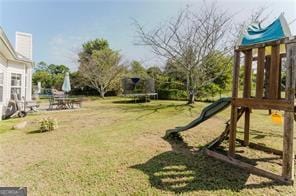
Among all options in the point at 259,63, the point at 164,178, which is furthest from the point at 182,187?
the point at 259,63

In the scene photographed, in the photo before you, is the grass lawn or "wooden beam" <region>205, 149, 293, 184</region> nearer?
the grass lawn

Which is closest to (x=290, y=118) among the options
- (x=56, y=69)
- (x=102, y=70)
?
(x=102, y=70)

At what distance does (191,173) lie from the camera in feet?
13.1

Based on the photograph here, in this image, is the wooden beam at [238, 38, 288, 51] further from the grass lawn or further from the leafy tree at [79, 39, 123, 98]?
the leafy tree at [79, 39, 123, 98]

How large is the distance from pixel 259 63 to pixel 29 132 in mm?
6930

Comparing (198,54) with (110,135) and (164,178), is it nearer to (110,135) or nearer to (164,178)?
(110,135)

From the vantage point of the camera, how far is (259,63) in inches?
163

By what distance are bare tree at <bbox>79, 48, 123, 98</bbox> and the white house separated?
1198 cm

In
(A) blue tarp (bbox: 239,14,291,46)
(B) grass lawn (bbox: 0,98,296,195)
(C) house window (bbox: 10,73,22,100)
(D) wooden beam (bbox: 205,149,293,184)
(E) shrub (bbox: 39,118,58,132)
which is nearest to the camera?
(B) grass lawn (bbox: 0,98,296,195)

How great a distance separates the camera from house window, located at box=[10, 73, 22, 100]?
11.9 metres

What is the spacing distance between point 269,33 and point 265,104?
1324 millimetres

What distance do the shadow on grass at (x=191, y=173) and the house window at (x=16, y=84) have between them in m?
10.4

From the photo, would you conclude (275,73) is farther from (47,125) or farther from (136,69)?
(136,69)

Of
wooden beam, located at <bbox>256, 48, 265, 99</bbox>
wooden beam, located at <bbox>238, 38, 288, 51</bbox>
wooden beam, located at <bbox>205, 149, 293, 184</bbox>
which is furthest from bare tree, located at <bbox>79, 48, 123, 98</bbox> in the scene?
wooden beam, located at <bbox>256, 48, 265, 99</bbox>
